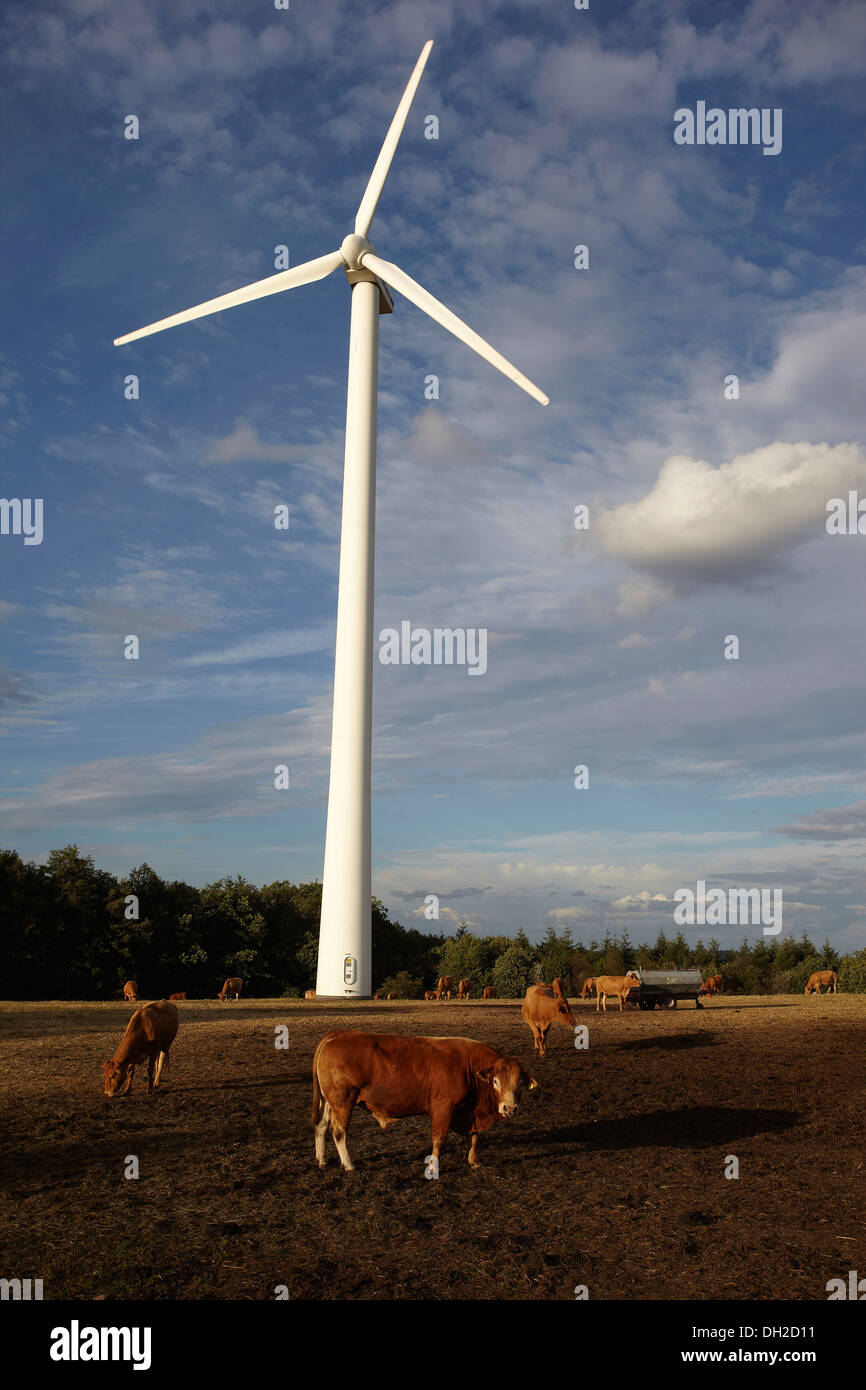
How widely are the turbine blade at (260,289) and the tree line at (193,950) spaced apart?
31.3m

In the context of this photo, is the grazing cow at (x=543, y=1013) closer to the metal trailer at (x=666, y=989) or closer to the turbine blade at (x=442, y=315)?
the metal trailer at (x=666, y=989)

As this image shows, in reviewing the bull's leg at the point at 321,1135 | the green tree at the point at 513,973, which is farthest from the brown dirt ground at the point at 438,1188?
the green tree at the point at 513,973

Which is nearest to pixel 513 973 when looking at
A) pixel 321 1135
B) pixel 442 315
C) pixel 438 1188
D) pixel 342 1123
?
pixel 442 315

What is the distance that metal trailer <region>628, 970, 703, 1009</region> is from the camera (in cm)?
3861

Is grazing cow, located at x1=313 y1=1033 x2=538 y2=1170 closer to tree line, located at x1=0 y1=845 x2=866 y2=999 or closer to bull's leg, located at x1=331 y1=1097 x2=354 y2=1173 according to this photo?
bull's leg, located at x1=331 y1=1097 x2=354 y2=1173

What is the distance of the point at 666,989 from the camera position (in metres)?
39.5

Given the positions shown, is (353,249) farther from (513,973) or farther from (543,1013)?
(513,973)

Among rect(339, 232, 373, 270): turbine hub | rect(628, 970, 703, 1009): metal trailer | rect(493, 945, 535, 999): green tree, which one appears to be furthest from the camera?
rect(493, 945, 535, 999): green tree

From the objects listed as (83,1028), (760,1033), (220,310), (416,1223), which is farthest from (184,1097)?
(220,310)

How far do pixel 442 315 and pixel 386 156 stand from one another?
363 inches

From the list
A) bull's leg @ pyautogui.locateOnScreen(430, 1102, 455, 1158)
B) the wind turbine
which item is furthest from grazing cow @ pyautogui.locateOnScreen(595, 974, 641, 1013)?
bull's leg @ pyautogui.locateOnScreen(430, 1102, 455, 1158)

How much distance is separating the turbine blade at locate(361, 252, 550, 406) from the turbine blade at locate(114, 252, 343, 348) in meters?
1.88
